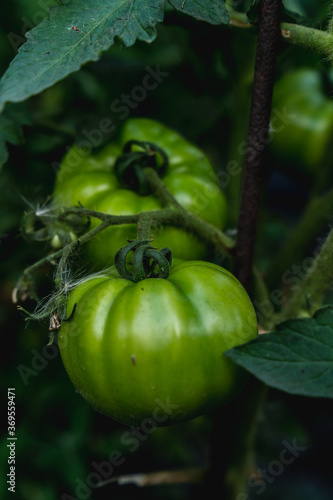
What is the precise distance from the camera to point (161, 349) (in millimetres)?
553

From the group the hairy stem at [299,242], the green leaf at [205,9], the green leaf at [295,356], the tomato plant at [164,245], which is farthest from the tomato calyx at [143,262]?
the hairy stem at [299,242]

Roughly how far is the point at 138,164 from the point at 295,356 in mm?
381

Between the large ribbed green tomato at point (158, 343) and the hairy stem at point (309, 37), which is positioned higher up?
the hairy stem at point (309, 37)

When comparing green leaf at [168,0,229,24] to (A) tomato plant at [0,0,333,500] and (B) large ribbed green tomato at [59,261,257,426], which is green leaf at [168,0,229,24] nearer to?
(A) tomato plant at [0,0,333,500]

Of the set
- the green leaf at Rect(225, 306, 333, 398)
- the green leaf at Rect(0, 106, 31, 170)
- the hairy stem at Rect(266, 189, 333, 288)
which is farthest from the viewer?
the hairy stem at Rect(266, 189, 333, 288)

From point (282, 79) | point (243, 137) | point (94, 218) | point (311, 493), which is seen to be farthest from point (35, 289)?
point (311, 493)

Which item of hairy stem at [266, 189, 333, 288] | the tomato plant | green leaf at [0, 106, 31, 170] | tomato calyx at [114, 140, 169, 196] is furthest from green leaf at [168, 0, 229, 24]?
hairy stem at [266, 189, 333, 288]

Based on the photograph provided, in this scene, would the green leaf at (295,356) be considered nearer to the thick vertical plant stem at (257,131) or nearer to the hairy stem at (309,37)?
the thick vertical plant stem at (257,131)

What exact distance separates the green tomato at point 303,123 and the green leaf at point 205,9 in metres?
0.45

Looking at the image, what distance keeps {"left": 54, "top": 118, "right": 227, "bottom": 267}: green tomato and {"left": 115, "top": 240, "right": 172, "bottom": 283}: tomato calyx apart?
0.09 metres

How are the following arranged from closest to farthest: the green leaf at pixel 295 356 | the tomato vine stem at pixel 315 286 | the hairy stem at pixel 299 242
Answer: the green leaf at pixel 295 356 < the tomato vine stem at pixel 315 286 < the hairy stem at pixel 299 242

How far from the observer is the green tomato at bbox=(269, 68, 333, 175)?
103 cm

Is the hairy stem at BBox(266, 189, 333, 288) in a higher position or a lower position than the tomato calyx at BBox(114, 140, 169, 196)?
lower

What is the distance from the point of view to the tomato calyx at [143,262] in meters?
0.61
